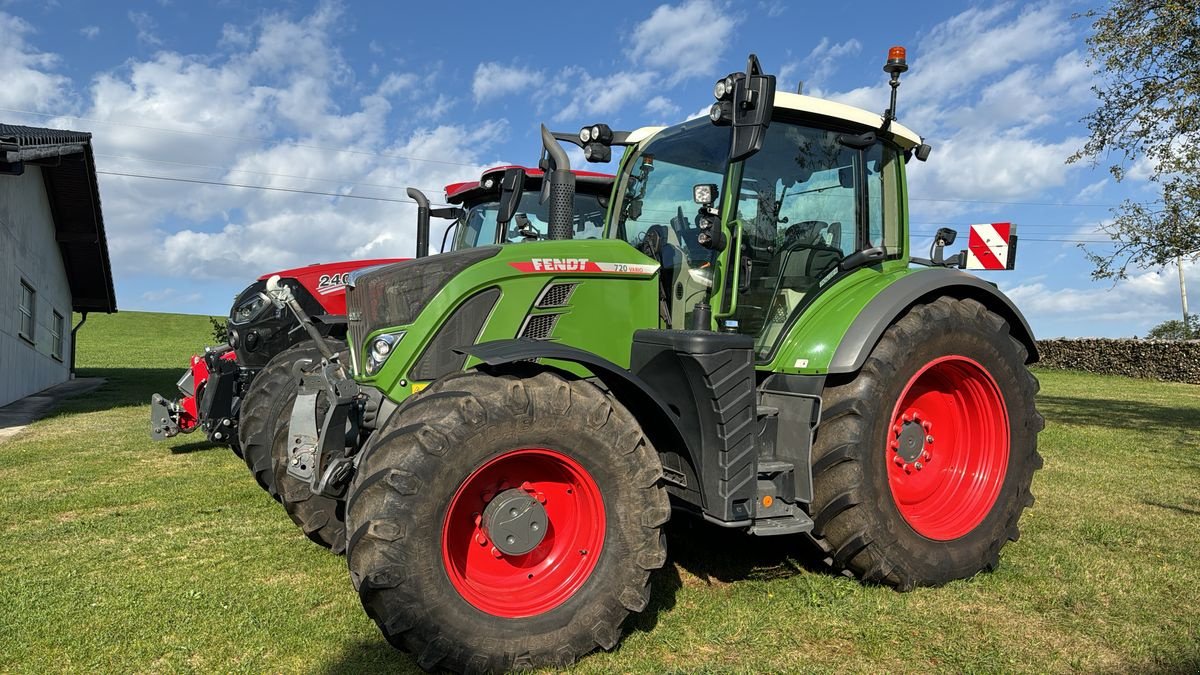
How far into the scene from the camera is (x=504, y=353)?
3162 mm

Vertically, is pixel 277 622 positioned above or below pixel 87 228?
below

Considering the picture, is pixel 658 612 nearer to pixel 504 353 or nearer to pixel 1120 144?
pixel 504 353

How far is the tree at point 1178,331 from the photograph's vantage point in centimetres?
2772

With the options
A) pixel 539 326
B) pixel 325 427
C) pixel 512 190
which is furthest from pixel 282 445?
pixel 512 190

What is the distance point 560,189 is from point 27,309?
1625 centimetres

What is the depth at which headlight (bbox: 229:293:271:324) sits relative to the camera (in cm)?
729

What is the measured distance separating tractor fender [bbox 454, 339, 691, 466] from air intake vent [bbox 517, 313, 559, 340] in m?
0.19

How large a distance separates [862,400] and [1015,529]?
56.2 inches

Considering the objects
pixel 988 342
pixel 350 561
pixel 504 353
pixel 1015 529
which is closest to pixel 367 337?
pixel 504 353

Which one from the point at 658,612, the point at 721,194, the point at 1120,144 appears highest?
the point at 1120,144

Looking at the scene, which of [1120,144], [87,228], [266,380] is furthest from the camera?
[87,228]

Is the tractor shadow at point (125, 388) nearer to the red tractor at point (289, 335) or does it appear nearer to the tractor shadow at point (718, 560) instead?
the red tractor at point (289, 335)

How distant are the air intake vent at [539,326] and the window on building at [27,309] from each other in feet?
50.8

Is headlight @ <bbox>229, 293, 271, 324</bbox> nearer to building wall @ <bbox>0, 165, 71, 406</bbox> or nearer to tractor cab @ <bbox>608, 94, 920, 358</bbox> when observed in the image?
tractor cab @ <bbox>608, 94, 920, 358</bbox>
